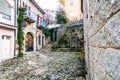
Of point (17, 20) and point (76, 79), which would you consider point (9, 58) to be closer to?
point (17, 20)

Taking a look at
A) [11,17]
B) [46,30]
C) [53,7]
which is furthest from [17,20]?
[53,7]

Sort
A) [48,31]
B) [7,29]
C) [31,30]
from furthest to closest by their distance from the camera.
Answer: [48,31], [31,30], [7,29]

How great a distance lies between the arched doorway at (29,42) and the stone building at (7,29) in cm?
494

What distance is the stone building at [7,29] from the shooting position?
45.0ft

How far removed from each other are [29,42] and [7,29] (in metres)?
6.99

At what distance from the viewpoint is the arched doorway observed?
2083cm

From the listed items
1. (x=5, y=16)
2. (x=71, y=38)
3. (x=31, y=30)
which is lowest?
(x=71, y=38)

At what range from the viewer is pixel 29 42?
21.5 meters

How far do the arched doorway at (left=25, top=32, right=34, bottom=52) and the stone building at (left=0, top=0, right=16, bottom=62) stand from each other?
16.2 feet

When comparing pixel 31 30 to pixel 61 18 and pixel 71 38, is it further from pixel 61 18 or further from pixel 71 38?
pixel 61 18

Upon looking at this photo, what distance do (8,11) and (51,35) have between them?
1478cm

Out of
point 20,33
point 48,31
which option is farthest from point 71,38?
point 20,33

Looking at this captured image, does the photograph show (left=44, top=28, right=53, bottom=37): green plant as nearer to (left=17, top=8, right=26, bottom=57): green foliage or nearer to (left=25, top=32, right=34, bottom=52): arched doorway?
(left=25, top=32, right=34, bottom=52): arched doorway

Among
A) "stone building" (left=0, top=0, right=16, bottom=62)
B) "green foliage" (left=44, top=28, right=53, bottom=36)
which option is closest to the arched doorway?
"stone building" (left=0, top=0, right=16, bottom=62)
